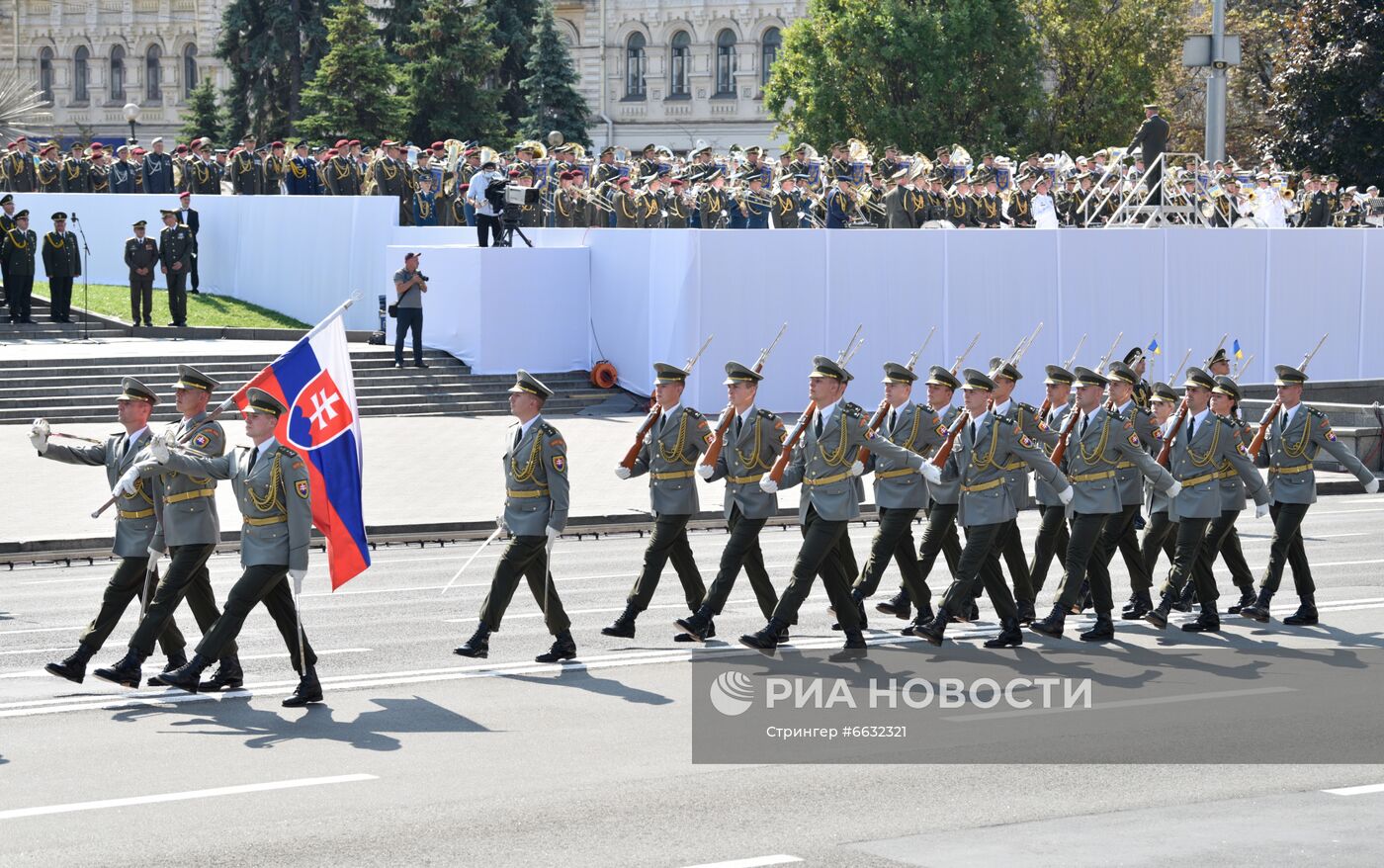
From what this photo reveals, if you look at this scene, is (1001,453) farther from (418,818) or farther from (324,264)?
(324,264)

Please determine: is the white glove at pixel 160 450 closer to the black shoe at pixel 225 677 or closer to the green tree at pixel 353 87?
the black shoe at pixel 225 677

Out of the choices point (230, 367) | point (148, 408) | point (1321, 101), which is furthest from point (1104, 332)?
point (148, 408)

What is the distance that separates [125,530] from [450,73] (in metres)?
49.4

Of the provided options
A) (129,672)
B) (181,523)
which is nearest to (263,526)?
(181,523)

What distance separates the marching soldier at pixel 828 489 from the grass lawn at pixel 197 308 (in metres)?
24.3

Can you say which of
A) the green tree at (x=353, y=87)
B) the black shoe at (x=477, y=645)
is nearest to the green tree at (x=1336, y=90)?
the green tree at (x=353, y=87)

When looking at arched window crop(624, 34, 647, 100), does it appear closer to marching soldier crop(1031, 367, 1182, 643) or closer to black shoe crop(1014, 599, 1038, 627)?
marching soldier crop(1031, 367, 1182, 643)

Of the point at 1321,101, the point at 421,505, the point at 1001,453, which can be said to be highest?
the point at 1321,101

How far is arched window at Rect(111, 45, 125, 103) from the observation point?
276ft

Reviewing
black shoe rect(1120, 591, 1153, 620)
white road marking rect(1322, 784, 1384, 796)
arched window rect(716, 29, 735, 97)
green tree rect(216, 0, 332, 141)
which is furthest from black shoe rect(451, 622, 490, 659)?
arched window rect(716, 29, 735, 97)

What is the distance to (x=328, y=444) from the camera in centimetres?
1191

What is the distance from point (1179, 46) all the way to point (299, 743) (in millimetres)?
51190

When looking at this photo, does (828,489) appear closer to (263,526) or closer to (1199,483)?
(1199,483)

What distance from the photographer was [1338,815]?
873 centimetres
